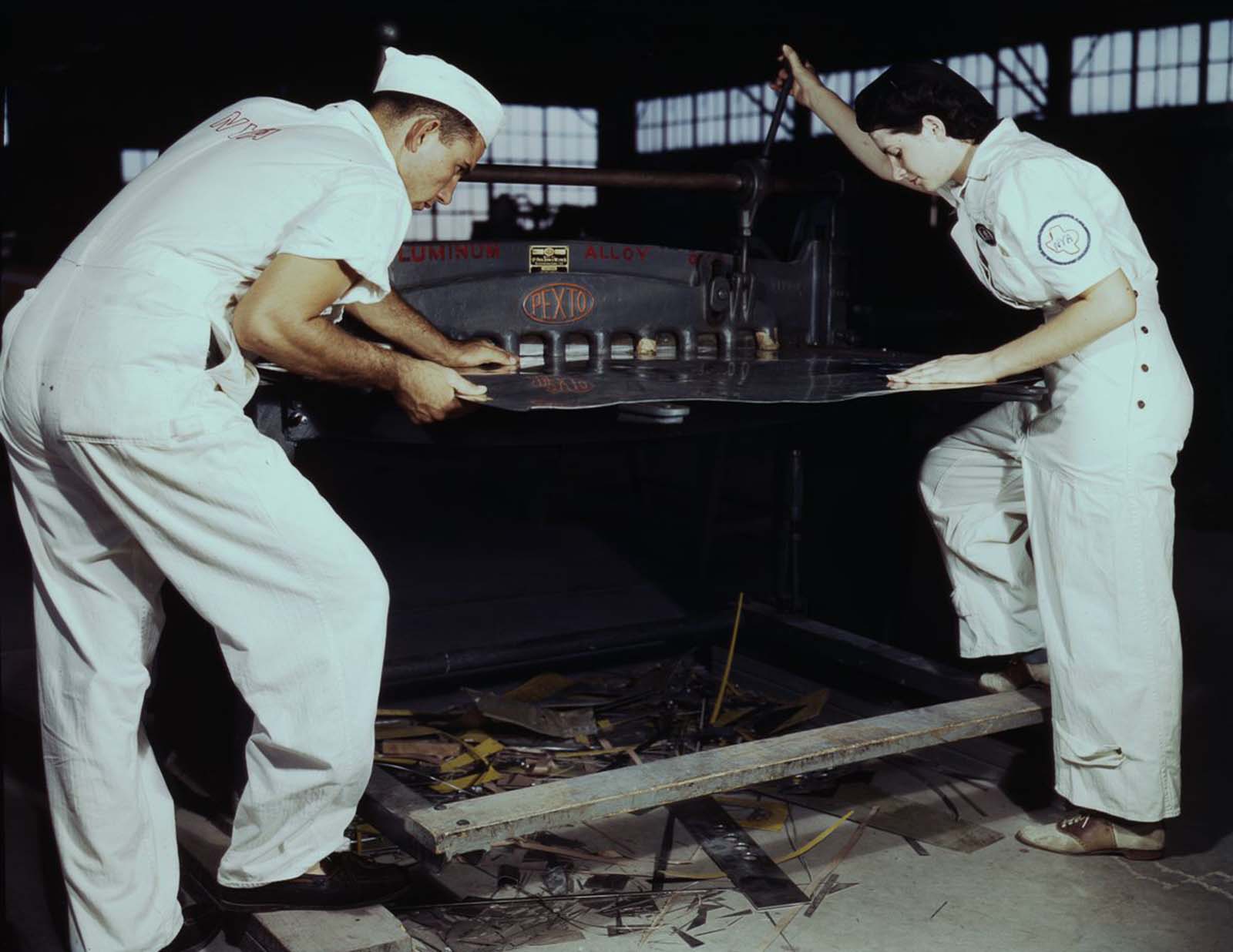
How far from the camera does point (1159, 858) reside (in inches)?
99.6

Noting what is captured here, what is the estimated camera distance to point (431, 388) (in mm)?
2006

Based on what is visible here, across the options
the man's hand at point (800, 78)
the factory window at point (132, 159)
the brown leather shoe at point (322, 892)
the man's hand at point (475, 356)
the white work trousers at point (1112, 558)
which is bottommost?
the brown leather shoe at point (322, 892)

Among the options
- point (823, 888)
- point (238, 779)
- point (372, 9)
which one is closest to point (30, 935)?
point (238, 779)

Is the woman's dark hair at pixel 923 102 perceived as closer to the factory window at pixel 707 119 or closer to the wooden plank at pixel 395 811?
the wooden plank at pixel 395 811

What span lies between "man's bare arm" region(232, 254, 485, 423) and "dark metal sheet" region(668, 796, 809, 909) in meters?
1.02

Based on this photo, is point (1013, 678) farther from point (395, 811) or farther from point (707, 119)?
point (707, 119)

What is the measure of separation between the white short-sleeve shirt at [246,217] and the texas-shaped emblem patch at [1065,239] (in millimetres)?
1057

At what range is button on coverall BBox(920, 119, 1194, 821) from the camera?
2.30m

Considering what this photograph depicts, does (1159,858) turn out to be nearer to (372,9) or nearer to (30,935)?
(30,935)

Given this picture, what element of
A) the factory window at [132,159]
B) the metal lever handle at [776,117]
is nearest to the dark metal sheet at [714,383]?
the metal lever handle at [776,117]

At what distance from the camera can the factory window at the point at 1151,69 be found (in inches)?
434

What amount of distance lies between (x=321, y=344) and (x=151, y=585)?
488mm

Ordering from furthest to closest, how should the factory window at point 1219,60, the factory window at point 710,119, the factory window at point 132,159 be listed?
the factory window at point 710,119
the factory window at point 132,159
the factory window at point 1219,60

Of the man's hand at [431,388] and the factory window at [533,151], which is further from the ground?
the factory window at [533,151]
